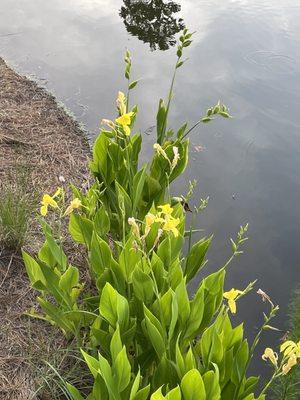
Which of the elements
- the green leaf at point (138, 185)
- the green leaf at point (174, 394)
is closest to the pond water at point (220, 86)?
the green leaf at point (138, 185)

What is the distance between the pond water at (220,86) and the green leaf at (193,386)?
4.68 feet

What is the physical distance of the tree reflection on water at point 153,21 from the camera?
17.6ft

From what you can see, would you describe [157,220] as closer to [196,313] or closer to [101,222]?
[196,313]

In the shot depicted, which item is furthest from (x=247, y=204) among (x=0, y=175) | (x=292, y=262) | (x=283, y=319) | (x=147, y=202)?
(x=0, y=175)

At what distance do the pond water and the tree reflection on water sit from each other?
2 centimetres

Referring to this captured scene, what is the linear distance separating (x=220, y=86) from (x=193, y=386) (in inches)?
146

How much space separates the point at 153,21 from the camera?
568 cm

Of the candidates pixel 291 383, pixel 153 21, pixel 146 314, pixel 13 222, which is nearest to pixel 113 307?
pixel 146 314

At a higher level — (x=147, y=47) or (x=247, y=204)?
(x=147, y=47)

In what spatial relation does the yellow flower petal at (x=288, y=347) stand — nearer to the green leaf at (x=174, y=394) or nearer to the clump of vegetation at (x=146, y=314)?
the clump of vegetation at (x=146, y=314)

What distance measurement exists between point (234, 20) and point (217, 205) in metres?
3.02

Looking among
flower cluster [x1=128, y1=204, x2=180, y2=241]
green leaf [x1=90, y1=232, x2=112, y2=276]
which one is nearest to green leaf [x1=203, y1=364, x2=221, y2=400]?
flower cluster [x1=128, y1=204, x2=180, y2=241]

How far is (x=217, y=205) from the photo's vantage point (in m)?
3.58

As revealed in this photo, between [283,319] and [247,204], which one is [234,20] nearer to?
[247,204]
